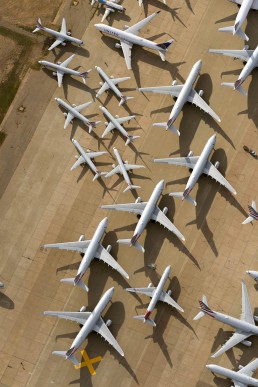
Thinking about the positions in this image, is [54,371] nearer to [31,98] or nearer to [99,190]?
[99,190]

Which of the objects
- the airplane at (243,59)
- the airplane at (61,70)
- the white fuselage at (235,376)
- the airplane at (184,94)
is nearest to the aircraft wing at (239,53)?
the airplane at (243,59)

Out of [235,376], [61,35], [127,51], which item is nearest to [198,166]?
[127,51]

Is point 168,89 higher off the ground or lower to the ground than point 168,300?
higher

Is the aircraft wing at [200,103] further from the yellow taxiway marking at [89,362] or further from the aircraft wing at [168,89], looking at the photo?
the yellow taxiway marking at [89,362]

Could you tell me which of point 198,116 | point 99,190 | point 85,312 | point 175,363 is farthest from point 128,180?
point 175,363

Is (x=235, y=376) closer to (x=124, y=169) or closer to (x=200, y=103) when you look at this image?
(x=124, y=169)

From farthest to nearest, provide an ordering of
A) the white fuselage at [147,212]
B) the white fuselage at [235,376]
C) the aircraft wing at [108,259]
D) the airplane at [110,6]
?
the airplane at [110,6]
the aircraft wing at [108,259]
the white fuselage at [147,212]
the white fuselage at [235,376]

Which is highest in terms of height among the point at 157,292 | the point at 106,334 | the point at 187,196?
the point at 187,196
